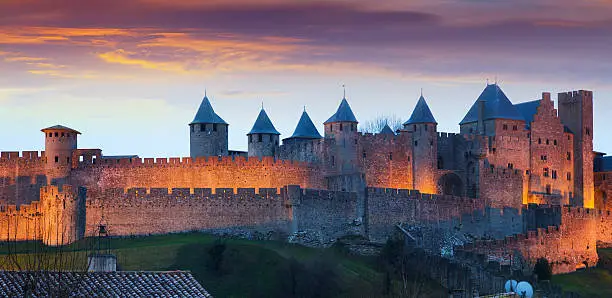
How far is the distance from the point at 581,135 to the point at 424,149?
13264 mm

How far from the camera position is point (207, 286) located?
5888 cm

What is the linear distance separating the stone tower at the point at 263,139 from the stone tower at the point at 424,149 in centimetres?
824

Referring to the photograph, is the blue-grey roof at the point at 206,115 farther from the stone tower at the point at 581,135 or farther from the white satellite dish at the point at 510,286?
the white satellite dish at the point at 510,286

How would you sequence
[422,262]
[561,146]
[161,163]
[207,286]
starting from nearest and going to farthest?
[207,286]
[422,262]
[161,163]
[561,146]

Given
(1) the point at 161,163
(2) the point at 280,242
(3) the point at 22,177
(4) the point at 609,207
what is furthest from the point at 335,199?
(4) the point at 609,207

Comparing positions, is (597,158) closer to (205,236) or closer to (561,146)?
(561,146)

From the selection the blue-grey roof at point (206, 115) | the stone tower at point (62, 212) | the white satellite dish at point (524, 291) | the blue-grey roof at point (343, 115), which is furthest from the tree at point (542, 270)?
the stone tower at point (62, 212)

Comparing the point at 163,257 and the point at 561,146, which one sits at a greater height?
the point at 561,146

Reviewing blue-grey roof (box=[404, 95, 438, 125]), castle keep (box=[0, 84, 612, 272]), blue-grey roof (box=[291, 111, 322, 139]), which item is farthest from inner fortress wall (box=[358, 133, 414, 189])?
blue-grey roof (box=[291, 111, 322, 139])

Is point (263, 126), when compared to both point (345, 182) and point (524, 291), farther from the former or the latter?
point (524, 291)

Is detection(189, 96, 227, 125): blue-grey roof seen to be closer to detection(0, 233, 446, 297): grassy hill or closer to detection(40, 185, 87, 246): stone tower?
detection(40, 185, 87, 246): stone tower

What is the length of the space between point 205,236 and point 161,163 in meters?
8.75

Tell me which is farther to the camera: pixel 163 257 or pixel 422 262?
pixel 422 262

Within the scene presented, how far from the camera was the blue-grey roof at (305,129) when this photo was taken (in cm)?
7969
